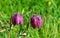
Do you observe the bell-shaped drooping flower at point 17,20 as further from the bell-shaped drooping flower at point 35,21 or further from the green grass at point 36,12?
the green grass at point 36,12

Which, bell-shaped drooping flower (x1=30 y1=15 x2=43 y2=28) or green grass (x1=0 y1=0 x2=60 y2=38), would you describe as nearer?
bell-shaped drooping flower (x1=30 y1=15 x2=43 y2=28)

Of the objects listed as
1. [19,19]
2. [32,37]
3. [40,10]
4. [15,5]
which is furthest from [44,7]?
[19,19]

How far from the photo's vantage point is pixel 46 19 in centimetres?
178

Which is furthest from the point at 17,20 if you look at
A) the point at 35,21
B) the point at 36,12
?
the point at 36,12

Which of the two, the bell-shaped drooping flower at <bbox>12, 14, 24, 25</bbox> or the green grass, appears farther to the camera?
the green grass

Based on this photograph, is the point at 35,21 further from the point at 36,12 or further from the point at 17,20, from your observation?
the point at 36,12

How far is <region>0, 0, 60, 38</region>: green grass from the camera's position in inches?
65.2

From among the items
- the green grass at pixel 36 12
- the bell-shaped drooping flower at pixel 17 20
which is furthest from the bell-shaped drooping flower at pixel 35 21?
the green grass at pixel 36 12

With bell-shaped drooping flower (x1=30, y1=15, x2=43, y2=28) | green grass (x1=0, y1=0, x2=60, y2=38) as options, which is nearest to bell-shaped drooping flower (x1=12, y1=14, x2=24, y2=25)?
bell-shaped drooping flower (x1=30, y1=15, x2=43, y2=28)

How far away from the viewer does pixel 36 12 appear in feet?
6.02

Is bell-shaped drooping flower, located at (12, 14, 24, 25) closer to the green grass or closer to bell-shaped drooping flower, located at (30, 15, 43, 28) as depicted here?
bell-shaped drooping flower, located at (30, 15, 43, 28)

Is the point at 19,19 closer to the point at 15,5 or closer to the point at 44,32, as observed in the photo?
the point at 44,32

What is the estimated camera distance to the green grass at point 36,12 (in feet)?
5.43

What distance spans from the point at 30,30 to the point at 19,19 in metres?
0.46
